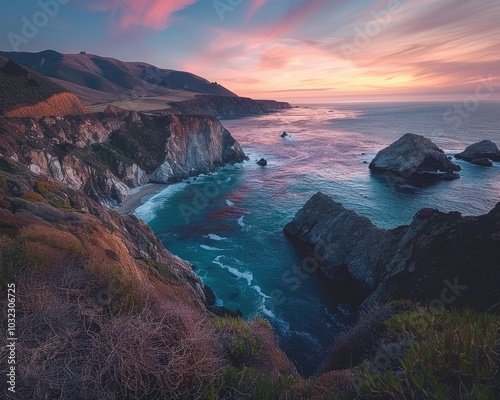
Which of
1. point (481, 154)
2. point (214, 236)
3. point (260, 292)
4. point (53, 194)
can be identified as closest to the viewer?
point (53, 194)

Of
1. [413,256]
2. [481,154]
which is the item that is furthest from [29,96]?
[481,154]

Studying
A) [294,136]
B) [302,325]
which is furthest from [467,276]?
[294,136]

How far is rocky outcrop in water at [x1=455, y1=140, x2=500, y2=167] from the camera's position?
246ft

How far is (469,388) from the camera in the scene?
5.82 metres

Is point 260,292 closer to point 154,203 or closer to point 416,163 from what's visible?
point 154,203

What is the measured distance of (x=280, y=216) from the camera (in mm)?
46375

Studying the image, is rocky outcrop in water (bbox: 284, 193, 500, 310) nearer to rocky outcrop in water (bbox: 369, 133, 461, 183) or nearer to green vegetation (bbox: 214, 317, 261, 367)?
green vegetation (bbox: 214, 317, 261, 367)

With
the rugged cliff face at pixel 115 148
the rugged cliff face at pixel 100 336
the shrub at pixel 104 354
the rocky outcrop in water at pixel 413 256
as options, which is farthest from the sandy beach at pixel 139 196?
the shrub at pixel 104 354

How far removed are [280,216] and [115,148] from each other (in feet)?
132

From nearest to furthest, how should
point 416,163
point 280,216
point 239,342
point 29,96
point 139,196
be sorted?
point 239,342 → point 280,216 → point 29,96 → point 139,196 → point 416,163

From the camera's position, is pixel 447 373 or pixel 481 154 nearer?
pixel 447 373

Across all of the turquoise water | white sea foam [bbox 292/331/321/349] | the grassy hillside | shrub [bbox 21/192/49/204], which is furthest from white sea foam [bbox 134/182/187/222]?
white sea foam [bbox 292/331/321/349]

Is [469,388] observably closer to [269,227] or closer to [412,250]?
[412,250]

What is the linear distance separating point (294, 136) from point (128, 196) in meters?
93.2
